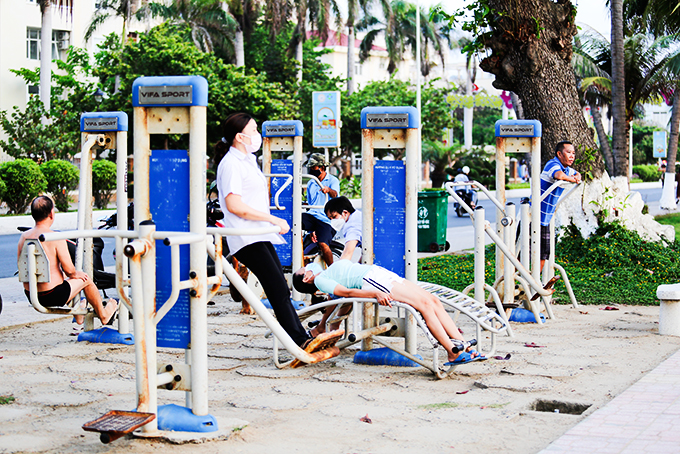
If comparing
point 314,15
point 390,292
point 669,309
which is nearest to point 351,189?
point 314,15

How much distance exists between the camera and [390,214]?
6.38 m

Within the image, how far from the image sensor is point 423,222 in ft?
48.6

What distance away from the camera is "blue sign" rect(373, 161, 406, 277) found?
6344 millimetres

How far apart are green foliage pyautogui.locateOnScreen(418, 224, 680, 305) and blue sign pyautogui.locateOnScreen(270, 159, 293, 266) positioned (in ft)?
7.52

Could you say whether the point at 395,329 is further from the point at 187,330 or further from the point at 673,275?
Answer: the point at 673,275

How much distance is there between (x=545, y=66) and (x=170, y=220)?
8698 mm

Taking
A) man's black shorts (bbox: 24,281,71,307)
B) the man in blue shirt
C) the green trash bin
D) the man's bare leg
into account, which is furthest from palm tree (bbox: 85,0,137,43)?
man's black shorts (bbox: 24,281,71,307)

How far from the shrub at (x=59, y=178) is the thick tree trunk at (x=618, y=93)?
14.0 m

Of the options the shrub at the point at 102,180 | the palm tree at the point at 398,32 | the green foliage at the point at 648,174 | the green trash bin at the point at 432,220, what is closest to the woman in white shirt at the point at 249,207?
the green trash bin at the point at 432,220

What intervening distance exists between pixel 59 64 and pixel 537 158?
31.5m

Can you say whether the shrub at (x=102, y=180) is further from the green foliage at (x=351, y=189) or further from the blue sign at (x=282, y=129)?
the blue sign at (x=282, y=129)

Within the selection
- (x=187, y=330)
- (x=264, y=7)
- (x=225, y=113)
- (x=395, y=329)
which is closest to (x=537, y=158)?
(x=395, y=329)

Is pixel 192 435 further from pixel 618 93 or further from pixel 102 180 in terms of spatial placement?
pixel 102 180

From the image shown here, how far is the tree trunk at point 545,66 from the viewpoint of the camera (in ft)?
38.3
